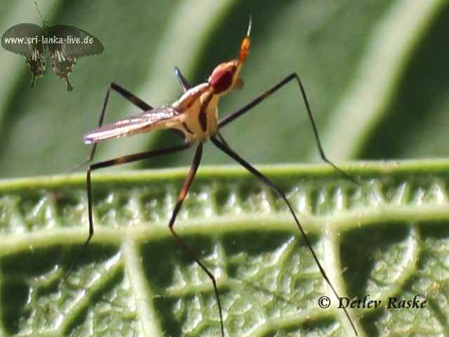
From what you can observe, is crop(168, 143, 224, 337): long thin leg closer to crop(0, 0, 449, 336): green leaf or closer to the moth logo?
crop(0, 0, 449, 336): green leaf

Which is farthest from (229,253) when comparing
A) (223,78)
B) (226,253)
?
(223,78)

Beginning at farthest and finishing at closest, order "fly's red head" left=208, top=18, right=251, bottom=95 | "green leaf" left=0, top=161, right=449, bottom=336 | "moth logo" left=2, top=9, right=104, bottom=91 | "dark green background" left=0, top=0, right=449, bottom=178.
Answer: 1. "moth logo" left=2, top=9, right=104, bottom=91
2. "dark green background" left=0, top=0, right=449, bottom=178
3. "fly's red head" left=208, top=18, right=251, bottom=95
4. "green leaf" left=0, top=161, right=449, bottom=336

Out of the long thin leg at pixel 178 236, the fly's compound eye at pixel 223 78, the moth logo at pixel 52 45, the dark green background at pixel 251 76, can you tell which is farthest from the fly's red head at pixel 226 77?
the moth logo at pixel 52 45

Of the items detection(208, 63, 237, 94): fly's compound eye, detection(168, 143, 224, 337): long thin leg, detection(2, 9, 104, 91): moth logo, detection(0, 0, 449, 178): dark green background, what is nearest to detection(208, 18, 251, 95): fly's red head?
detection(208, 63, 237, 94): fly's compound eye

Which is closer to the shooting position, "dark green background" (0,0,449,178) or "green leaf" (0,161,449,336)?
"green leaf" (0,161,449,336)

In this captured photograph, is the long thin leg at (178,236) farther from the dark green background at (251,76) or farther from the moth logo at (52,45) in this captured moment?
the moth logo at (52,45)

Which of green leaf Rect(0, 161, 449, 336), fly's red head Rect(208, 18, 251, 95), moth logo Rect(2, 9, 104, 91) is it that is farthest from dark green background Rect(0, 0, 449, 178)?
green leaf Rect(0, 161, 449, 336)

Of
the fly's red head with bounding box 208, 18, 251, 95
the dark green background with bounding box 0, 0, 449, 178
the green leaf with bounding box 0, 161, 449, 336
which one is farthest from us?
the dark green background with bounding box 0, 0, 449, 178

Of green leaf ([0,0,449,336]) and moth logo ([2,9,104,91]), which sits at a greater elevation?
moth logo ([2,9,104,91])

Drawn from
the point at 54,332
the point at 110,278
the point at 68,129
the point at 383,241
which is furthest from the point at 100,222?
the point at 68,129
